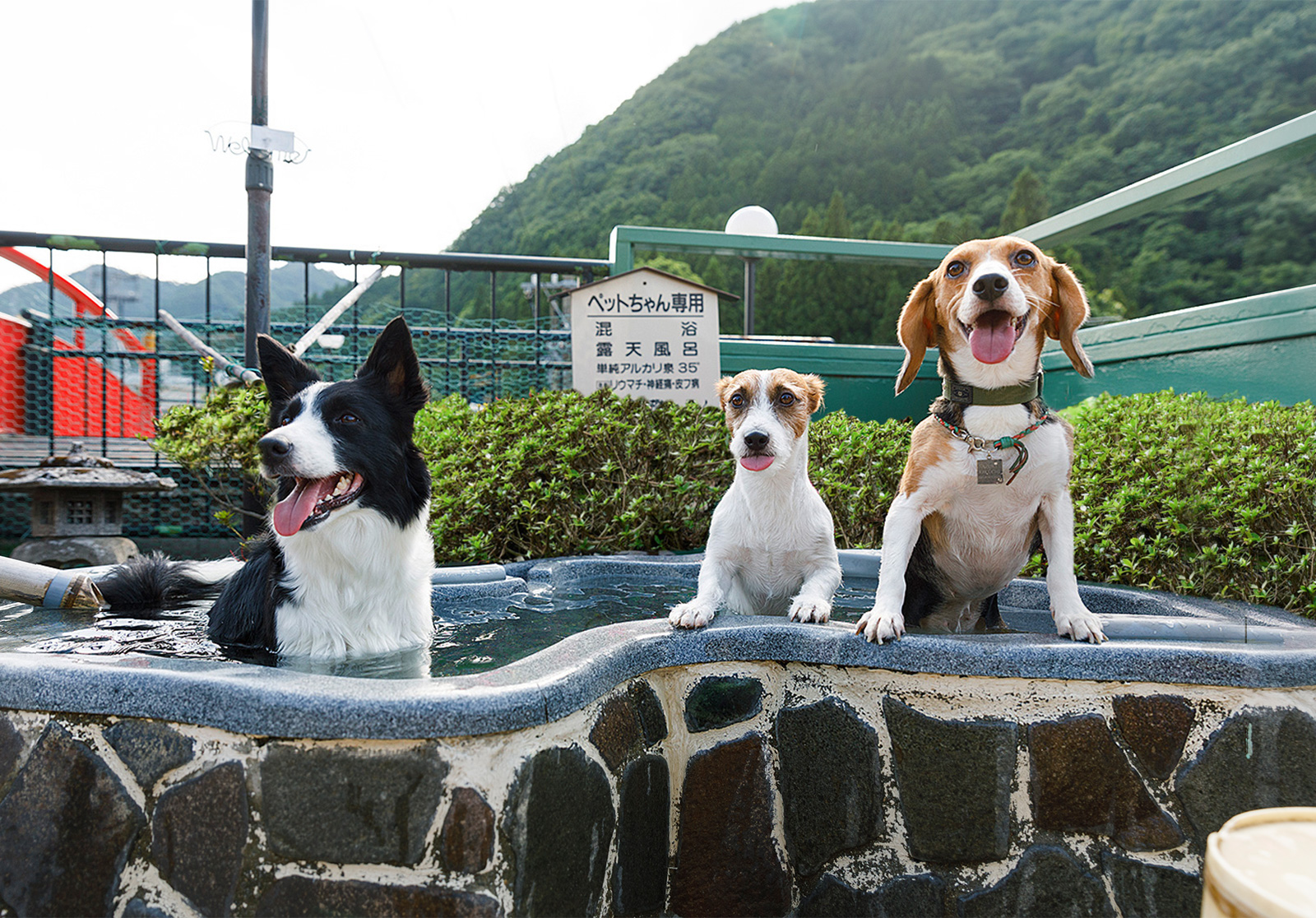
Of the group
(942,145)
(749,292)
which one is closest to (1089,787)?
(749,292)

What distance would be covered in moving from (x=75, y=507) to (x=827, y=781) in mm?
6609

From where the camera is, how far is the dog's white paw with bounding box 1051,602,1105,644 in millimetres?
2068

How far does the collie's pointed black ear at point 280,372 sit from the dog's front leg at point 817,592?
6.00ft

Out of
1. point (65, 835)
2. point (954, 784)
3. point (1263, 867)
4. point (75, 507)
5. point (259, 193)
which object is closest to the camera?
point (1263, 867)

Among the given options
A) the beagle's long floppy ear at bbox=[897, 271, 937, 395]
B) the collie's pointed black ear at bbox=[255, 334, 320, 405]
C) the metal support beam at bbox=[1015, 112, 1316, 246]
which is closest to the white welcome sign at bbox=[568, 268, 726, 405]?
the collie's pointed black ear at bbox=[255, 334, 320, 405]

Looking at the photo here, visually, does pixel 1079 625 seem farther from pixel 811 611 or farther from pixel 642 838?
pixel 642 838

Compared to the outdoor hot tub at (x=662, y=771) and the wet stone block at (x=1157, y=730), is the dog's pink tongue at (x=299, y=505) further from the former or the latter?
the wet stone block at (x=1157, y=730)

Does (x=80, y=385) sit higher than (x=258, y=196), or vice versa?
(x=258, y=196)

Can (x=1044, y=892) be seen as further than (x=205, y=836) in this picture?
Yes

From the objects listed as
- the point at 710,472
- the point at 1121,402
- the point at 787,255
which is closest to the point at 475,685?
the point at 710,472

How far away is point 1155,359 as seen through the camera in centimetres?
568

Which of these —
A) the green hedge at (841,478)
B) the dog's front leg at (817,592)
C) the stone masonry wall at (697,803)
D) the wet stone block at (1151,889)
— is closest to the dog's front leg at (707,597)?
the stone masonry wall at (697,803)

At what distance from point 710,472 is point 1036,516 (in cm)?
280

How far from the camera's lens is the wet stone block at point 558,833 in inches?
60.7
